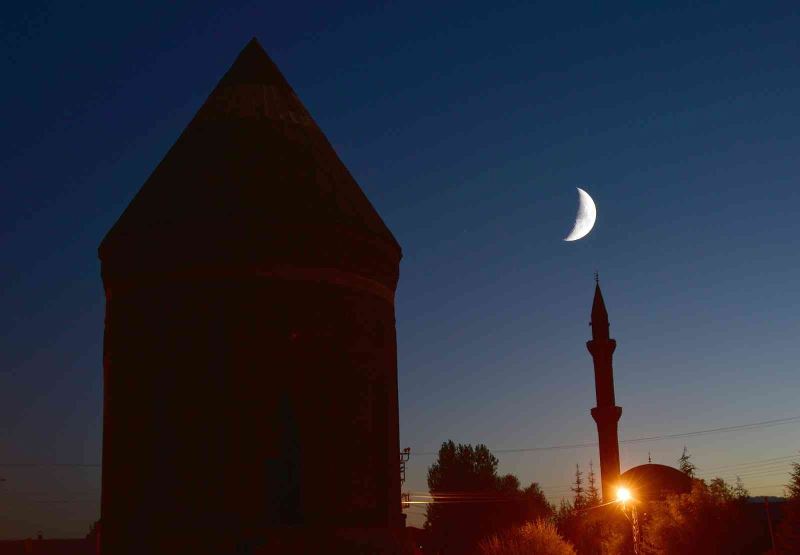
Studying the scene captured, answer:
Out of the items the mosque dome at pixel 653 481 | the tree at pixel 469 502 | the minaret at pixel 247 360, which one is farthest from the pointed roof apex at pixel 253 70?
the tree at pixel 469 502

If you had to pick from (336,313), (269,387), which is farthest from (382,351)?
(269,387)

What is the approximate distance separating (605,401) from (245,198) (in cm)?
3291

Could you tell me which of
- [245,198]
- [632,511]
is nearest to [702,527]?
[632,511]

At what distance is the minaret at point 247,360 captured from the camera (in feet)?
48.4

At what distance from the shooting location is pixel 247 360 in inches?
597

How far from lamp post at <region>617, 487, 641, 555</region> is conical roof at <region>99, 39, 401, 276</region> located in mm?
31915

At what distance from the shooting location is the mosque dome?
154 ft

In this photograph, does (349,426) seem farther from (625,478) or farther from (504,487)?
(504,487)

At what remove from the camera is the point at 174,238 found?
15.9 meters

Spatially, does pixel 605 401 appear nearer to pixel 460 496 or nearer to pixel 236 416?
pixel 460 496

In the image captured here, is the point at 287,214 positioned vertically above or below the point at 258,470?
above

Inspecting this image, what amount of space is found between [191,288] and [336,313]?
249 cm

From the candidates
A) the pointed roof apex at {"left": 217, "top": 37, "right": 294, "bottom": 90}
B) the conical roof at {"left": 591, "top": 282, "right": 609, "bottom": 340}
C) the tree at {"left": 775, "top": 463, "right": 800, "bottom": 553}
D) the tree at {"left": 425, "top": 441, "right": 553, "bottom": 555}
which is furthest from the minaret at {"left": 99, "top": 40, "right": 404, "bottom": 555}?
the tree at {"left": 425, "top": 441, "right": 553, "bottom": 555}

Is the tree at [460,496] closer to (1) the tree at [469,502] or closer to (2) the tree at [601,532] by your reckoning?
(1) the tree at [469,502]
